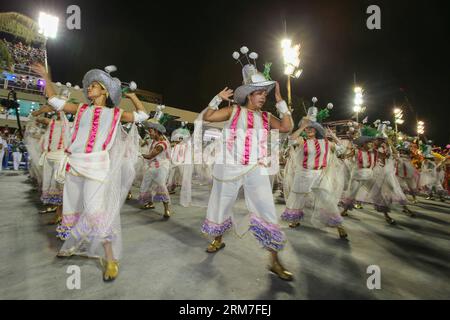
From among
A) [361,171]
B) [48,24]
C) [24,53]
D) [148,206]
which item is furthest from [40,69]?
[24,53]

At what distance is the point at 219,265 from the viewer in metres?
3.18

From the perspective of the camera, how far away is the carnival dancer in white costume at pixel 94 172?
9.53 ft

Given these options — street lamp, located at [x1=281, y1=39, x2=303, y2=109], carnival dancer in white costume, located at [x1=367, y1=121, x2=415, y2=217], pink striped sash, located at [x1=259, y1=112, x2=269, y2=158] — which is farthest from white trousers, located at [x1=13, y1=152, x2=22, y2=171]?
carnival dancer in white costume, located at [x1=367, y1=121, x2=415, y2=217]

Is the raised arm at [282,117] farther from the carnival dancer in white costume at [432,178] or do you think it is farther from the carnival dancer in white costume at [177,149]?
the carnival dancer in white costume at [432,178]

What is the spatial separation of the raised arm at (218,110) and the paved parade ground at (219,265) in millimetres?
1750

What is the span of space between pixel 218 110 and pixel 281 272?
79.1 inches

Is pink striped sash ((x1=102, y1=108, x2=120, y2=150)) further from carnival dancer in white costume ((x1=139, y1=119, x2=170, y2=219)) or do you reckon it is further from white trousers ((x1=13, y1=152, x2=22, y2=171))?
white trousers ((x1=13, y1=152, x2=22, y2=171))

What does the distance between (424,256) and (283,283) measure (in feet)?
8.63

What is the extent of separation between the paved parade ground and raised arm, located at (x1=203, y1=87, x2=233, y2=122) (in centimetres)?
175

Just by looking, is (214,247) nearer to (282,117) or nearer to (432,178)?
(282,117)

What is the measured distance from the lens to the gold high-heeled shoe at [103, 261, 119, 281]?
2664 mm

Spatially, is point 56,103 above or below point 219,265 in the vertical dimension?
above
